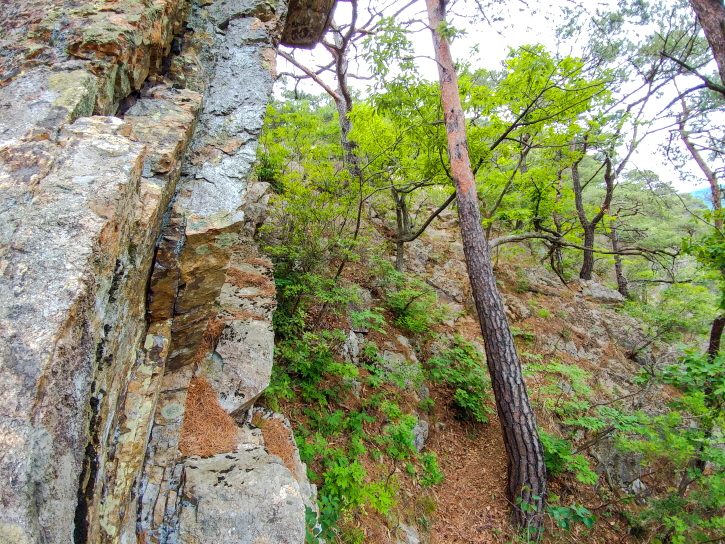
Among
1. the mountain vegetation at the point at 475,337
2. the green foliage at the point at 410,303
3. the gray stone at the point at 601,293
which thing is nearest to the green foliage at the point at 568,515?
the mountain vegetation at the point at 475,337

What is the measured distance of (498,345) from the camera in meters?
4.53

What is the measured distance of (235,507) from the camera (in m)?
2.23

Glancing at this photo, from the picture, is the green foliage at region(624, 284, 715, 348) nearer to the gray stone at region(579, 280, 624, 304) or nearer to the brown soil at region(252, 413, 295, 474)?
the gray stone at region(579, 280, 624, 304)

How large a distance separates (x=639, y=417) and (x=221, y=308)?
17.7 ft

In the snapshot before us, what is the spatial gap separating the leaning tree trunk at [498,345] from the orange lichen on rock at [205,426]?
10.8 ft

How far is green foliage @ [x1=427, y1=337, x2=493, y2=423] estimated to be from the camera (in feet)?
18.2

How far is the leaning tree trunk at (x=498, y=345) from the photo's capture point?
4.26 meters

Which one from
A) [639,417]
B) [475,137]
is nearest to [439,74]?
[475,137]

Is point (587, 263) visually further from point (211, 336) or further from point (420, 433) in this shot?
point (211, 336)

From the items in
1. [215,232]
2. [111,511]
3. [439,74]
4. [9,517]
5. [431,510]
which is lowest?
[431,510]

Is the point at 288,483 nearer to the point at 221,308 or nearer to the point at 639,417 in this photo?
the point at 221,308

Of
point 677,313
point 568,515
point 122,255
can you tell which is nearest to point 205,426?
point 122,255

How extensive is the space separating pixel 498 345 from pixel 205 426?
11.6 ft

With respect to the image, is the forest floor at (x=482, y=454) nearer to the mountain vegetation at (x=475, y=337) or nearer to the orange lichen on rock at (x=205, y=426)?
the mountain vegetation at (x=475, y=337)
